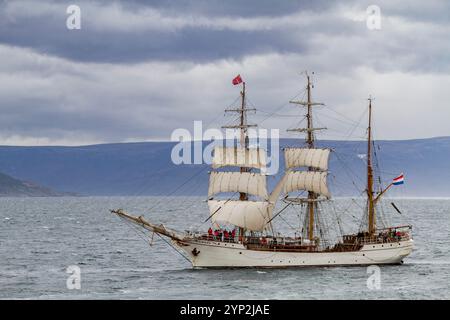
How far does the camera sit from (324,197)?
83.9m

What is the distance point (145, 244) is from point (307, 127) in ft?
128

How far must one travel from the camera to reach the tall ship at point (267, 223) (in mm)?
77688

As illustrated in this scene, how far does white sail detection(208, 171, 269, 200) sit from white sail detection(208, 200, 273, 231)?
4.35 ft

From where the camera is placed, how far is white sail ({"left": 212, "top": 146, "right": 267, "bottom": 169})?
270 ft

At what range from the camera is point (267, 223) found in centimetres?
8056

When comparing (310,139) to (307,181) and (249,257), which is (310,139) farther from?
(249,257)

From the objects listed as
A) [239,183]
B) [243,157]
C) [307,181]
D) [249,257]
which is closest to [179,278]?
[249,257]

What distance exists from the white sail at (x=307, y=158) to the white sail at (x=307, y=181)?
82 cm

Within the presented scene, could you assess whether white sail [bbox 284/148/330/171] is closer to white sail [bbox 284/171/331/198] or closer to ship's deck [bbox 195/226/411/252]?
white sail [bbox 284/171/331/198]

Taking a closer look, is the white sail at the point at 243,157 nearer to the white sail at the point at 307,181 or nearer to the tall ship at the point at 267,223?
the tall ship at the point at 267,223

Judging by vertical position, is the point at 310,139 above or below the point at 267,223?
above

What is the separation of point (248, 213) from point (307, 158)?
8411 mm

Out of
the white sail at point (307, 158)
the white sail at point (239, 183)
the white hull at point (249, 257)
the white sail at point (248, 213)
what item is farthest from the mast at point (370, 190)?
the white sail at point (239, 183)
